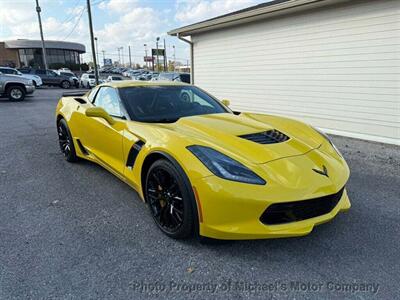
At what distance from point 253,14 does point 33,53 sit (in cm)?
5638

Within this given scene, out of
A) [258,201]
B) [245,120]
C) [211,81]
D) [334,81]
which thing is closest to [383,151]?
[334,81]

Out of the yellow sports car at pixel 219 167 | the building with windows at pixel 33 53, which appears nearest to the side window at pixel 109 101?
the yellow sports car at pixel 219 167

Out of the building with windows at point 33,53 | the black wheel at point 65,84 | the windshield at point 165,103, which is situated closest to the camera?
the windshield at point 165,103

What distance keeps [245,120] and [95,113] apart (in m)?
1.66

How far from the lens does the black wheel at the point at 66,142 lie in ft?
15.1

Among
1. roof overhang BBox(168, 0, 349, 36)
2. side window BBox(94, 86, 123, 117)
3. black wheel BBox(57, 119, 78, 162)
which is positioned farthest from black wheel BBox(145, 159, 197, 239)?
roof overhang BBox(168, 0, 349, 36)

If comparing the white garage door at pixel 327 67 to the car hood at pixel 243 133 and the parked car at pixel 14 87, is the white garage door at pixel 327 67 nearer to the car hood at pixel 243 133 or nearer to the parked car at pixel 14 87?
the car hood at pixel 243 133

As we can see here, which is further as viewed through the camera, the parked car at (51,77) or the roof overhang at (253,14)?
the parked car at (51,77)

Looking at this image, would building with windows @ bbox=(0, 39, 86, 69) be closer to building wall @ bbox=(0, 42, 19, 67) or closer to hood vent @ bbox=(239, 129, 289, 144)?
building wall @ bbox=(0, 42, 19, 67)

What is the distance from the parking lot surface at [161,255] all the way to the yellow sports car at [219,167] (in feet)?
0.85

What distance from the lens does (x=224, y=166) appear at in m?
2.24

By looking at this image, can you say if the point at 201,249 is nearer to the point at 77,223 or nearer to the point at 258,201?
the point at 258,201

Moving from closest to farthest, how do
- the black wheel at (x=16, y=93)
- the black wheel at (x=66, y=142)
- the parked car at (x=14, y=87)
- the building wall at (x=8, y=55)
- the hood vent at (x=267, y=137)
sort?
the hood vent at (x=267, y=137) < the black wheel at (x=66, y=142) < the parked car at (x=14, y=87) < the black wheel at (x=16, y=93) < the building wall at (x=8, y=55)

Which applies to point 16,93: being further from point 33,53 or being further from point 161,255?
point 33,53
